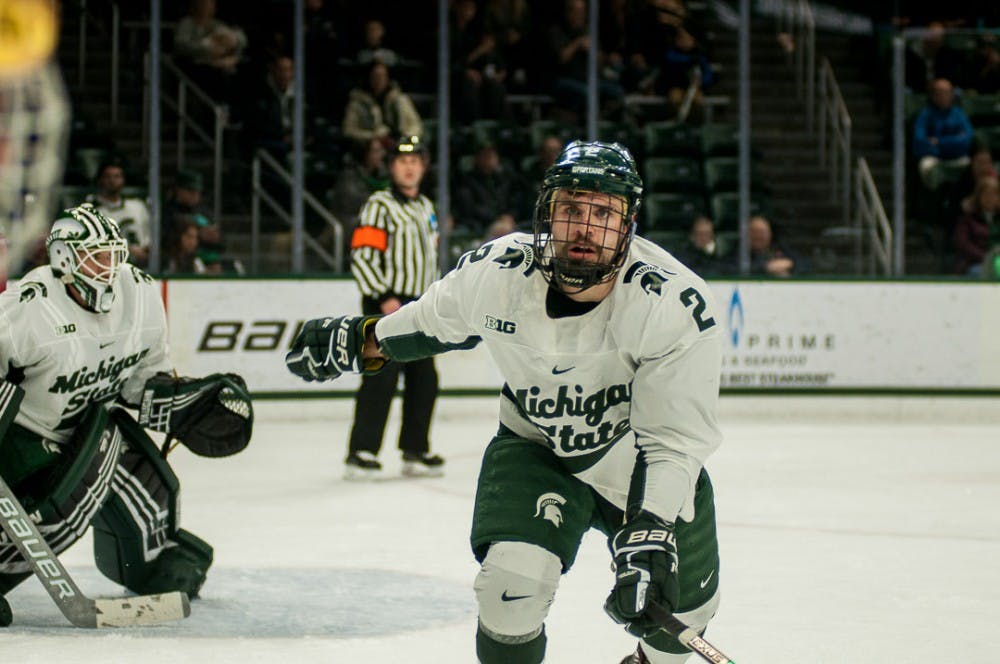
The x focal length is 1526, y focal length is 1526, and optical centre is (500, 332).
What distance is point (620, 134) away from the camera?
9.18 m

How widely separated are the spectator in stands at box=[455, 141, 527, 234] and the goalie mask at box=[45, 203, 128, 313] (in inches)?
192

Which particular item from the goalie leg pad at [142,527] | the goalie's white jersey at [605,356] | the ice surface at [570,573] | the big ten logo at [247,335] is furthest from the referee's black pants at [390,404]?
the goalie's white jersey at [605,356]

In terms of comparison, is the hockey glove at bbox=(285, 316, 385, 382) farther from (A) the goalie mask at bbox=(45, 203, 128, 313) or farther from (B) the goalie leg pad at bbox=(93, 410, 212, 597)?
(B) the goalie leg pad at bbox=(93, 410, 212, 597)

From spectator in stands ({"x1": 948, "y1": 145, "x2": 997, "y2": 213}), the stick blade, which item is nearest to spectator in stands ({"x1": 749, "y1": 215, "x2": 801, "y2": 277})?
spectator in stands ({"x1": 948, "y1": 145, "x2": 997, "y2": 213})

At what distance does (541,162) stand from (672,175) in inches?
34.2

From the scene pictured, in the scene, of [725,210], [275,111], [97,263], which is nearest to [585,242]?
[97,263]

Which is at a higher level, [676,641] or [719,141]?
[719,141]

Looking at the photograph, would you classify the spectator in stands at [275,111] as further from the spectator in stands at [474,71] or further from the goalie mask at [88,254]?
the goalie mask at [88,254]

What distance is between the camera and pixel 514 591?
258 cm

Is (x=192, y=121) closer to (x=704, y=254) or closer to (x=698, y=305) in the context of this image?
(x=704, y=254)

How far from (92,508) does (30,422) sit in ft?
0.81

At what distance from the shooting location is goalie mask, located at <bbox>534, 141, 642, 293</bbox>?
2566 millimetres

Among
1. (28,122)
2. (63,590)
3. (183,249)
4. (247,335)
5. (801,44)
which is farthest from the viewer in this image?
(801,44)

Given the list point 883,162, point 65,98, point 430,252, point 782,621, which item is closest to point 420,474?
point 430,252
